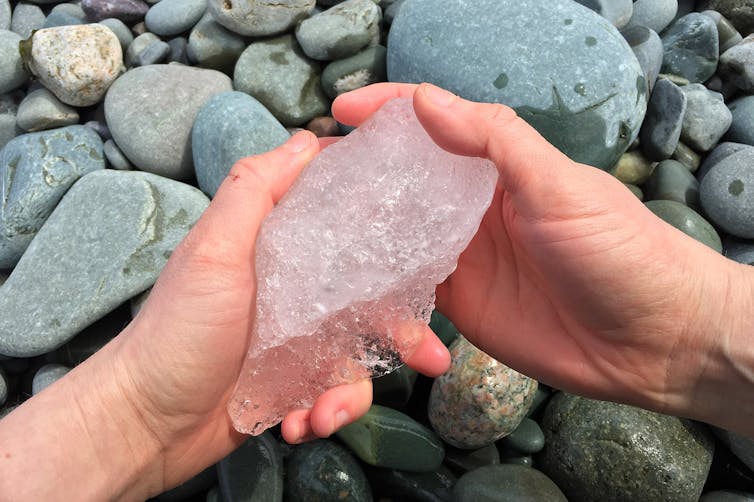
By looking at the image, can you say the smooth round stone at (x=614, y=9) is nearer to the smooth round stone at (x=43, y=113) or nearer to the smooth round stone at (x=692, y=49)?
the smooth round stone at (x=692, y=49)

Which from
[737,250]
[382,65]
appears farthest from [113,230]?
[737,250]

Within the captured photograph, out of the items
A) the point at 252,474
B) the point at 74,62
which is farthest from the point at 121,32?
the point at 252,474

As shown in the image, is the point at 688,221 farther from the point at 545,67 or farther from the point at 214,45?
the point at 214,45

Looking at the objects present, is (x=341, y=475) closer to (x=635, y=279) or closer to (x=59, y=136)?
Result: (x=635, y=279)

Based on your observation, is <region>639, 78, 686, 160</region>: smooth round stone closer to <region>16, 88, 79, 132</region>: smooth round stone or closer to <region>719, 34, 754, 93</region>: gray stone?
<region>719, 34, 754, 93</region>: gray stone

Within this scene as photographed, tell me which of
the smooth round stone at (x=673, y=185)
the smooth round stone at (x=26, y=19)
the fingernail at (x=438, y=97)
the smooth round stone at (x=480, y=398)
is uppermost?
the fingernail at (x=438, y=97)

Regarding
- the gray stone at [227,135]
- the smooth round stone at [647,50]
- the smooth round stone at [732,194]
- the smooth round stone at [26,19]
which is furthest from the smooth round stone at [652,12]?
the smooth round stone at [26,19]

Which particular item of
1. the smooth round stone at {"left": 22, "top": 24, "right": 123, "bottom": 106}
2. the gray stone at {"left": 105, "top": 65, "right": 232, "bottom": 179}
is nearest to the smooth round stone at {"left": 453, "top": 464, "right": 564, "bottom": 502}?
the gray stone at {"left": 105, "top": 65, "right": 232, "bottom": 179}
